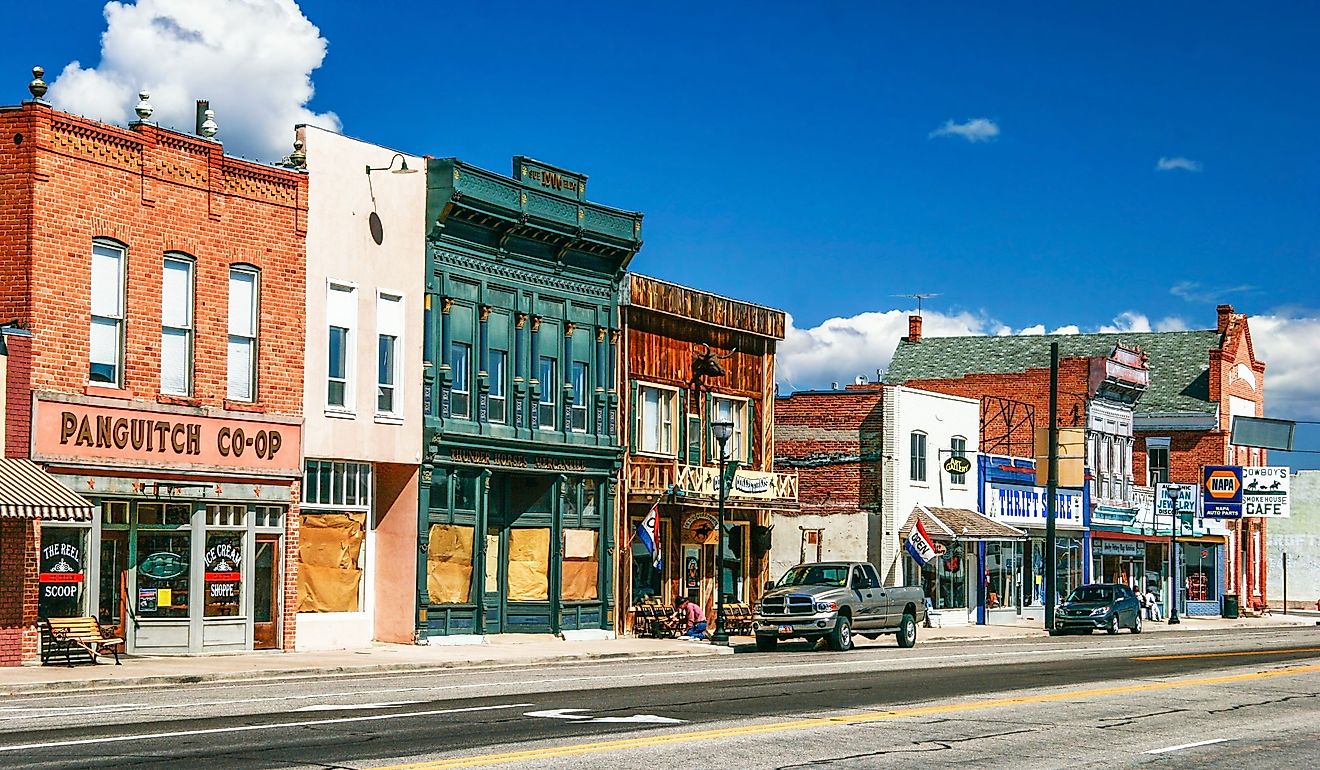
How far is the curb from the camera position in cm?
2368

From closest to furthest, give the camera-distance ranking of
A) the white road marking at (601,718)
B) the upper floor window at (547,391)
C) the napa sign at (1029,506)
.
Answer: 1. the white road marking at (601,718)
2. the upper floor window at (547,391)
3. the napa sign at (1029,506)

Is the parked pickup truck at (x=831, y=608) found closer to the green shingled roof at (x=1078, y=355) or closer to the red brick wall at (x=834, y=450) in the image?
the red brick wall at (x=834, y=450)

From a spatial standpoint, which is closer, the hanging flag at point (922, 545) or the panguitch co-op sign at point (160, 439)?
the panguitch co-op sign at point (160, 439)

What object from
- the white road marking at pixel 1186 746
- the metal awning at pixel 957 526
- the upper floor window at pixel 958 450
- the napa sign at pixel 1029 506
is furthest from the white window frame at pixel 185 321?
the napa sign at pixel 1029 506

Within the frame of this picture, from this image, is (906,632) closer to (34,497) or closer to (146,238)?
(146,238)

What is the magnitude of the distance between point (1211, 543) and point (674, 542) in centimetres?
3953

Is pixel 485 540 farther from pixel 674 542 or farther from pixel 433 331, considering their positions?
pixel 674 542

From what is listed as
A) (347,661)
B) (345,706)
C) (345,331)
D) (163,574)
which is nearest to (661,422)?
(345,331)

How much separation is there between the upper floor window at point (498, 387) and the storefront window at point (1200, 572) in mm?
44892

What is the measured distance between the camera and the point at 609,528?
4072 centimetres

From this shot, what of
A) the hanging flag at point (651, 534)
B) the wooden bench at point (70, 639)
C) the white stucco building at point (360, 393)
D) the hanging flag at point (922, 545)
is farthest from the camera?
the hanging flag at point (922, 545)

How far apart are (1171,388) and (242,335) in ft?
181

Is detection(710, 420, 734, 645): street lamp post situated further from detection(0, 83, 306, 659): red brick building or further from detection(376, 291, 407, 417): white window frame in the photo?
detection(0, 83, 306, 659): red brick building

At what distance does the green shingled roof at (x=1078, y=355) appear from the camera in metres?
72.8
